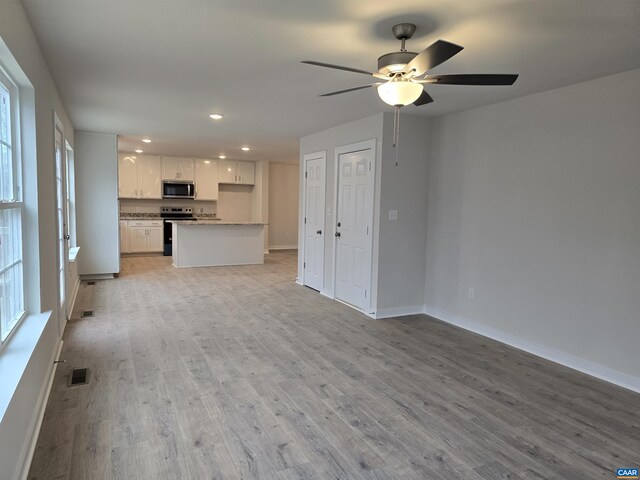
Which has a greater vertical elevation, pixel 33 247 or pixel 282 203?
pixel 282 203

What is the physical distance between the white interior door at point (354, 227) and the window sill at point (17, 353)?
10.7ft

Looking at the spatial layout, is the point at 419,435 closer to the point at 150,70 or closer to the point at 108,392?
the point at 108,392

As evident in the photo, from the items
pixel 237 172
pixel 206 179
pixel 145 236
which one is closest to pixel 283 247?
pixel 237 172

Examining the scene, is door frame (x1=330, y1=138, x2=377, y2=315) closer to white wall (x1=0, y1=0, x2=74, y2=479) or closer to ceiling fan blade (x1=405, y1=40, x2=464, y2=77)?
ceiling fan blade (x1=405, y1=40, x2=464, y2=77)

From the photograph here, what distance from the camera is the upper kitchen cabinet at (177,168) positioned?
9.18 meters

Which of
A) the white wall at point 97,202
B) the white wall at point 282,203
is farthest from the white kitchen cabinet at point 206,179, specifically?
the white wall at point 97,202

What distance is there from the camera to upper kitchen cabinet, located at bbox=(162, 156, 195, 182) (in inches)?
361

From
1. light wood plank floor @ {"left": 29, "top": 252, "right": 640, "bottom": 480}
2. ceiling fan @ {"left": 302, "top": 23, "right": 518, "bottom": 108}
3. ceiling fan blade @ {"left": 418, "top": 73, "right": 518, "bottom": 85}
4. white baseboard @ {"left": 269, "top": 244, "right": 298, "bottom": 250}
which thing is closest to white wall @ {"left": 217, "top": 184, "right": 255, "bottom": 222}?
white baseboard @ {"left": 269, "top": 244, "right": 298, "bottom": 250}

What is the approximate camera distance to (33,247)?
2.53 m

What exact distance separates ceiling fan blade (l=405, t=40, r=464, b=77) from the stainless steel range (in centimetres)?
792

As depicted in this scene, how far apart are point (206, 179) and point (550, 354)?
8126mm

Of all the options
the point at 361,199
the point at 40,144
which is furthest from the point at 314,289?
the point at 40,144

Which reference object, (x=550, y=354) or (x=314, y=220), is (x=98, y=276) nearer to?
(x=314, y=220)

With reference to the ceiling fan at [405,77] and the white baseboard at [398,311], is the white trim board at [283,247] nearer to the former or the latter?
the white baseboard at [398,311]
